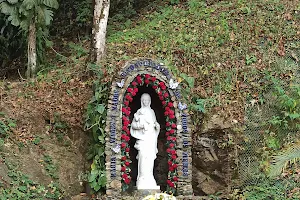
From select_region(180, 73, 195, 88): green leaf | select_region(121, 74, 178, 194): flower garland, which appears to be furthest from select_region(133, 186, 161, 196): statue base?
select_region(180, 73, 195, 88): green leaf

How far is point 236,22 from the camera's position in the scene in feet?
41.8

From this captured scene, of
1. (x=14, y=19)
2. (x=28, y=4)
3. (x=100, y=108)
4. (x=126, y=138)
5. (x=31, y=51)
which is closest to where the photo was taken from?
(x=126, y=138)

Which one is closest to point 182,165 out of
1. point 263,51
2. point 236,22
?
point 263,51

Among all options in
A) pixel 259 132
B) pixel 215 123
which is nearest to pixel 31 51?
pixel 215 123

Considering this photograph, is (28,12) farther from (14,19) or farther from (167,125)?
(167,125)

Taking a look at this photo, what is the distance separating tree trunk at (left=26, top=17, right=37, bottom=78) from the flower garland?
3.21 metres

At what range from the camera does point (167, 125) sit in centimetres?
989

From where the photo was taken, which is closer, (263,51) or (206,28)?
(263,51)

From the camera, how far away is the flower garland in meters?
9.49

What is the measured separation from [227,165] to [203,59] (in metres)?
2.82

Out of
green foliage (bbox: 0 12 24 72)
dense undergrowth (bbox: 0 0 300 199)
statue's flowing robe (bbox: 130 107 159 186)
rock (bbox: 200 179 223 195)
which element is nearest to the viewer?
statue's flowing robe (bbox: 130 107 159 186)

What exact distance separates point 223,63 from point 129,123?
9.62 feet

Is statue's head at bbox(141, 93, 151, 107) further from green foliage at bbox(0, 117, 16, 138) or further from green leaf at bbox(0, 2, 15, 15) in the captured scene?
green leaf at bbox(0, 2, 15, 15)

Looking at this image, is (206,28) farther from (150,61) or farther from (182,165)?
(182,165)
